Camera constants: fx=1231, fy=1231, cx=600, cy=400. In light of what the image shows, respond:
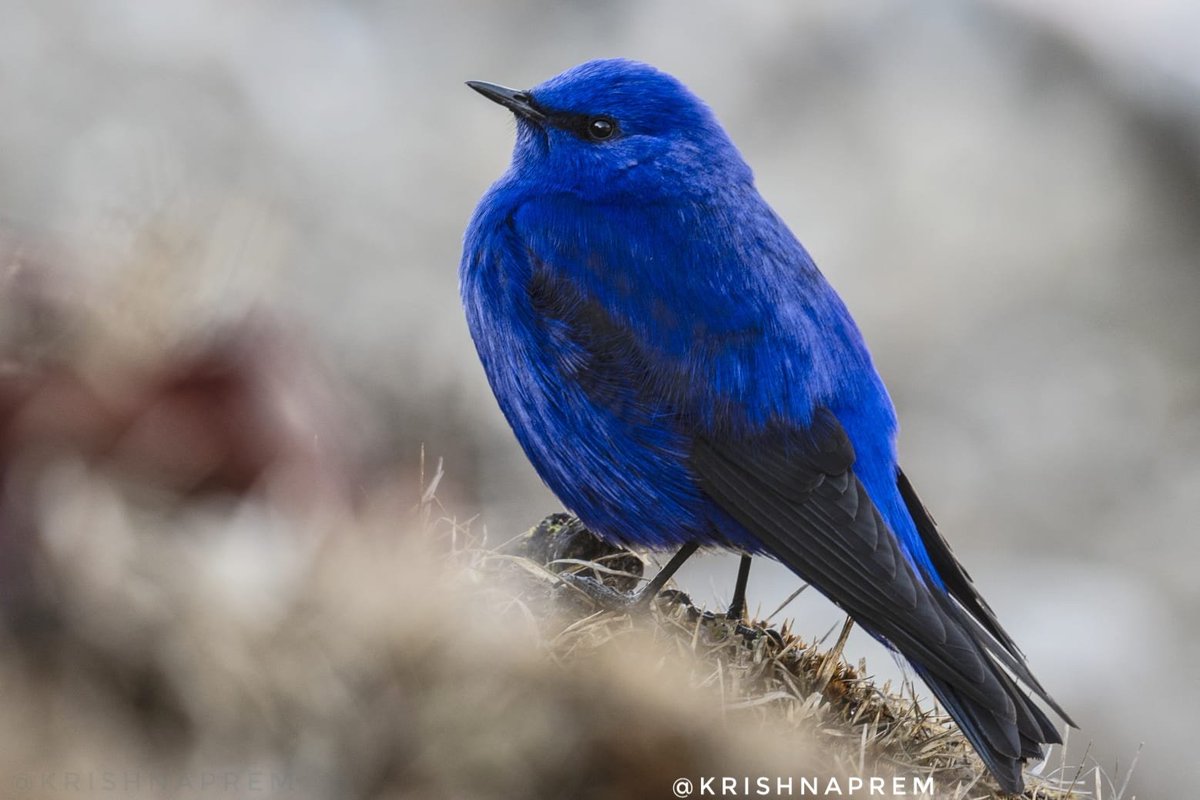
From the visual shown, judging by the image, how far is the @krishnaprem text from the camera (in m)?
→ 1.49

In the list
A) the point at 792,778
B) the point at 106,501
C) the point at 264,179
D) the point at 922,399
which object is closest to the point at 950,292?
the point at 922,399

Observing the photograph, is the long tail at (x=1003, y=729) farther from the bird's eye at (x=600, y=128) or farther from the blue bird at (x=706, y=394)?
the bird's eye at (x=600, y=128)

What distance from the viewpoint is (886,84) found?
840 cm

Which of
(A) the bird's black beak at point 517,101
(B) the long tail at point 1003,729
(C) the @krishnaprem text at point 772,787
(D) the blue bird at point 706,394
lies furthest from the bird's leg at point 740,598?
(A) the bird's black beak at point 517,101

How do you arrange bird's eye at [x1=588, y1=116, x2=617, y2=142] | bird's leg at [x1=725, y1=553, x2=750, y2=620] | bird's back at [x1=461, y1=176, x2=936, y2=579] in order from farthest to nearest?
1. bird's eye at [x1=588, y1=116, x2=617, y2=142]
2. bird's back at [x1=461, y1=176, x2=936, y2=579]
3. bird's leg at [x1=725, y1=553, x2=750, y2=620]

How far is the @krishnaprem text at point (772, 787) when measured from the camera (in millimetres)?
1489

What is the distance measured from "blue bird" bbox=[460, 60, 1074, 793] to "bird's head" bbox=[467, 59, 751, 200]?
92mm

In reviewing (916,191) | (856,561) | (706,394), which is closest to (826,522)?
(856,561)

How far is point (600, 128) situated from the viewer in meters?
4.12

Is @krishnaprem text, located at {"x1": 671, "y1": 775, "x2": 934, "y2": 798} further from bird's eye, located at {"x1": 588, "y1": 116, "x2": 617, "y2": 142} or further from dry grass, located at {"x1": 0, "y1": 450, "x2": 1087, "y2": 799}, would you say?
bird's eye, located at {"x1": 588, "y1": 116, "x2": 617, "y2": 142}

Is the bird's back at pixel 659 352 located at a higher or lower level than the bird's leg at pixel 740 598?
higher

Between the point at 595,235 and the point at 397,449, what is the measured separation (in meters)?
2.30

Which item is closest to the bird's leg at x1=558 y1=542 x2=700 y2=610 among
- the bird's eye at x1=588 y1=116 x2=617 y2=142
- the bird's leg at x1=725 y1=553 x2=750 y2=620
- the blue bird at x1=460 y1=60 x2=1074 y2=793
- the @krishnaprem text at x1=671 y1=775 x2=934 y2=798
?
the blue bird at x1=460 y1=60 x2=1074 y2=793

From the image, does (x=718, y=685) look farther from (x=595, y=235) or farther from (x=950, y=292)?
(x=950, y=292)
